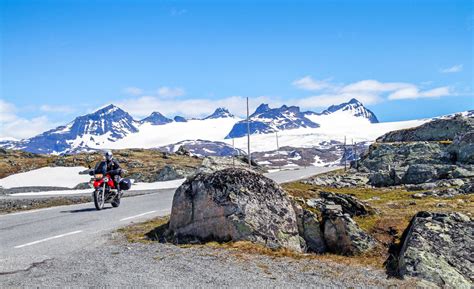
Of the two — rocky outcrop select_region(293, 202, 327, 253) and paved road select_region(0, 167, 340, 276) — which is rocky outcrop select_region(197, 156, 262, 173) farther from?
rocky outcrop select_region(293, 202, 327, 253)

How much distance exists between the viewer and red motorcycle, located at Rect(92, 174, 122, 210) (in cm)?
2409

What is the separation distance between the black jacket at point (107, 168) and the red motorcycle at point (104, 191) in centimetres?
21

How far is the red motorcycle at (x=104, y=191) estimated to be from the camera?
79.0 feet

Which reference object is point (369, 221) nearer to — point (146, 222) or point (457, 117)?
point (146, 222)

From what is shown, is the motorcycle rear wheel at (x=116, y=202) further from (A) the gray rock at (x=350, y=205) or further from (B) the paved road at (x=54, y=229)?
(A) the gray rock at (x=350, y=205)

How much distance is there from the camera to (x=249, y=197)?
1502 centimetres

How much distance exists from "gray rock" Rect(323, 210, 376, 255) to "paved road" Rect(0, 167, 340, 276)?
739 centimetres

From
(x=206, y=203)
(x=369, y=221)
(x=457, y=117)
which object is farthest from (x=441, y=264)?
(x=457, y=117)

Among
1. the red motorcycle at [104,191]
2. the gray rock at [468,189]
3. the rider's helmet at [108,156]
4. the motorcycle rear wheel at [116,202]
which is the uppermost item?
the rider's helmet at [108,156]

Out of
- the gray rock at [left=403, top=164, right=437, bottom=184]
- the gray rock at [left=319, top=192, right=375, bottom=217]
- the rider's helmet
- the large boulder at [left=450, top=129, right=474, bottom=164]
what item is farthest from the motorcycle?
the large boulder at [left=450, top=129, right=474, bottom=164]

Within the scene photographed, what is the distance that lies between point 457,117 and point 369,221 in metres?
52.2

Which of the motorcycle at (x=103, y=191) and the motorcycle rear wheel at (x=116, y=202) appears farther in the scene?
the motorcycle rear wheel at (x=116, y=202)

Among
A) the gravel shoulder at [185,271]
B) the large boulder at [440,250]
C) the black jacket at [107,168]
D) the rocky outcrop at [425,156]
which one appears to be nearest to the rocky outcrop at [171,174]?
the rocky outcrop at [425,156]

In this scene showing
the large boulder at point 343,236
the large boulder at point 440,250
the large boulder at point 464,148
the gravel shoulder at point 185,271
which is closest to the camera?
the gravel shoulder at point 185,271
